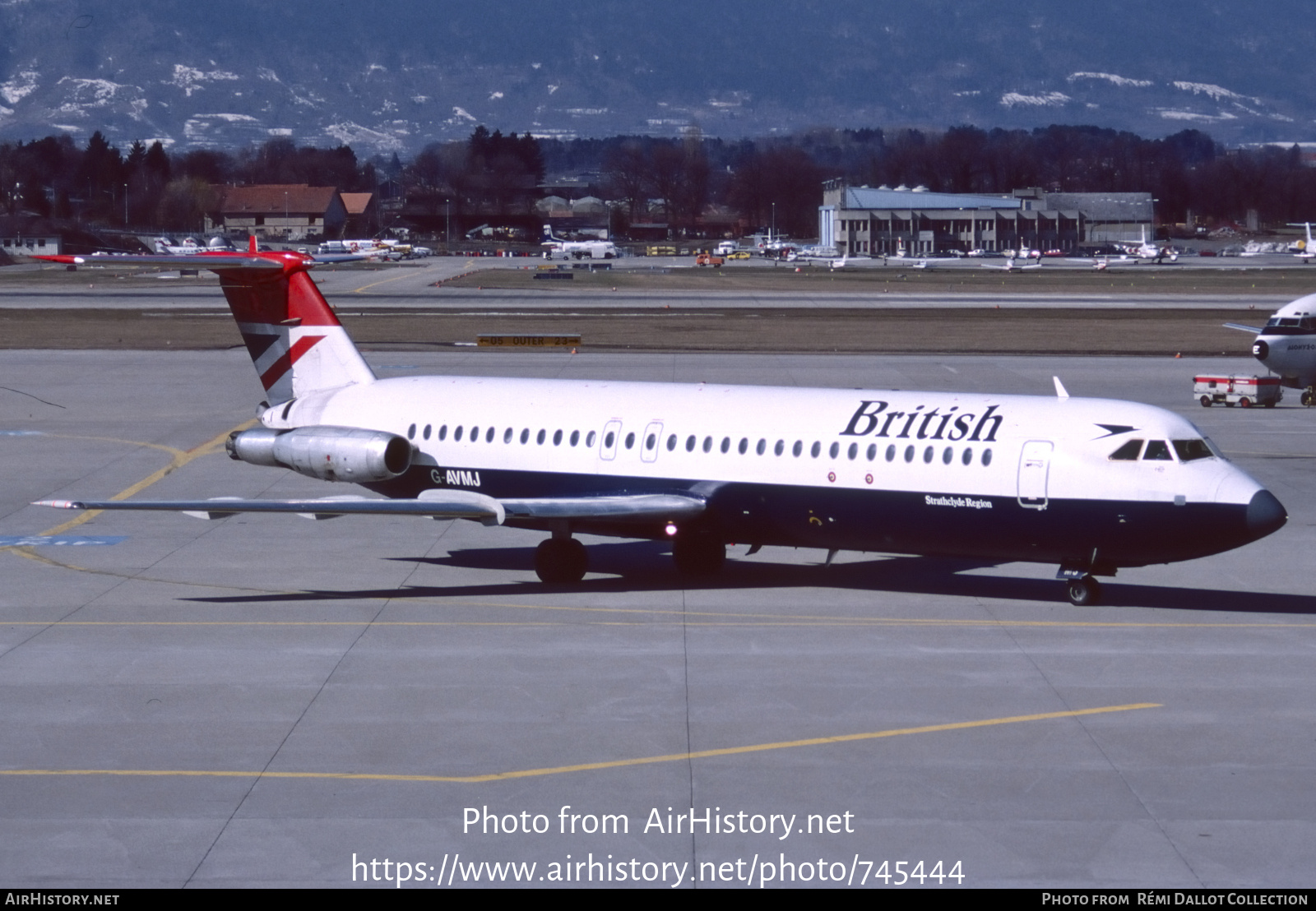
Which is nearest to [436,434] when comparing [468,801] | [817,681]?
[817,681]

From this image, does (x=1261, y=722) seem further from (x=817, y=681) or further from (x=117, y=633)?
(x=117, y=633)

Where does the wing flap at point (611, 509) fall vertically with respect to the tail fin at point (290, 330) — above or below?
below

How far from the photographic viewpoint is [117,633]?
24406mm

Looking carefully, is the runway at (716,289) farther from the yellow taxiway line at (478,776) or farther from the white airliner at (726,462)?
the yellow taxiway line at (478,776)

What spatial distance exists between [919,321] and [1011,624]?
72.4 meters

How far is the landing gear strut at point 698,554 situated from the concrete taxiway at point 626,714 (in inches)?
17.7

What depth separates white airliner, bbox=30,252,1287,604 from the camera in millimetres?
24750

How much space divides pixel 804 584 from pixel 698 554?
6.22 ft

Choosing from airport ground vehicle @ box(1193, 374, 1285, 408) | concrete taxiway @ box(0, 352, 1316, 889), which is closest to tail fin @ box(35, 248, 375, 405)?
concrete taxiway @ box(0, 352, 1316, 889)

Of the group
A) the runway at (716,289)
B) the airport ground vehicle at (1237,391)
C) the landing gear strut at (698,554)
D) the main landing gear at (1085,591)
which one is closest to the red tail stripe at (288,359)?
the landing gear strut at (698,554)

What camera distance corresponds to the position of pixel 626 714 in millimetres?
20031

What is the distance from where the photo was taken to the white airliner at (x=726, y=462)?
2475 cm

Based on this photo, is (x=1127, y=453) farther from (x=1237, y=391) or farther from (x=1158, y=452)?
(x=1237, y=391)

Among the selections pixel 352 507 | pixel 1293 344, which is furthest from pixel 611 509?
pixel 1293 344
